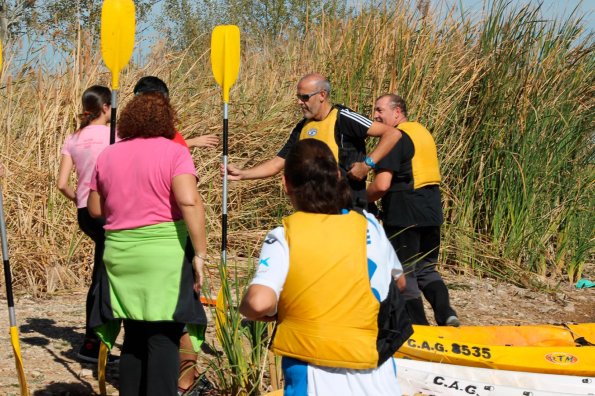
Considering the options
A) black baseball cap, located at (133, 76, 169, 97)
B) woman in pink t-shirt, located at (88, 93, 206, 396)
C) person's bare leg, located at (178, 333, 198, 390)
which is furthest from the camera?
person's bare leg, located at (178, 333, 198, 390)

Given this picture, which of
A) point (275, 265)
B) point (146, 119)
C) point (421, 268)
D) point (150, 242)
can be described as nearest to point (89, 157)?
point (146, 119)

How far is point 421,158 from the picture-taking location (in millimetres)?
6449

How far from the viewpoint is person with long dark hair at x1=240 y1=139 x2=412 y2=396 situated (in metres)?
3.25

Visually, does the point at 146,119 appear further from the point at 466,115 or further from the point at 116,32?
the point at 466,115

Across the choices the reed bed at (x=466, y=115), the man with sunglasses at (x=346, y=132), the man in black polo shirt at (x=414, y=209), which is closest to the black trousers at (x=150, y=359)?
the man with sunglasses at (x=346, y=132)

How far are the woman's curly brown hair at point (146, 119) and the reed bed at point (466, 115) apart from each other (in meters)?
4.33

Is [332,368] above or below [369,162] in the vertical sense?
below

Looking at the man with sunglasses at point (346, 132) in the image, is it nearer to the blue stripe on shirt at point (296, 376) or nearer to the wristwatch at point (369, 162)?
the wristwatch at point (369, 162)

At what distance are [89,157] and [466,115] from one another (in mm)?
4700

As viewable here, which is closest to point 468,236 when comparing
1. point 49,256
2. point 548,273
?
point 548,273

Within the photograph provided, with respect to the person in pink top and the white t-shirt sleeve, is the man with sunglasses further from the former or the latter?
the white t-shirt sleeve

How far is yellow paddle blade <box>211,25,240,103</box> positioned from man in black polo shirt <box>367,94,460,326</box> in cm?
101

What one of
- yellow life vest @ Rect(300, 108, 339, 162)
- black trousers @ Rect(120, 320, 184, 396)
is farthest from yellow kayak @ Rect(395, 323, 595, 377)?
black trousers @ Rect(120, 320, 184, 396)

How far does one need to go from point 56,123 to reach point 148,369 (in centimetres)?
465
